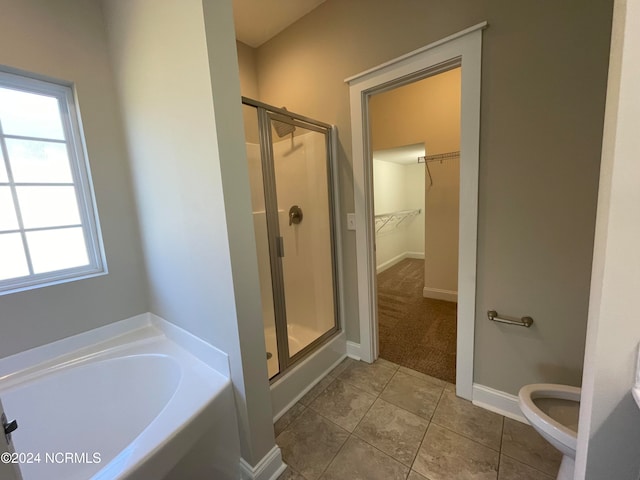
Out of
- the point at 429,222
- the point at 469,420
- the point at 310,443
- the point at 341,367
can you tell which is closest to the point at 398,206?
the point at 429,222

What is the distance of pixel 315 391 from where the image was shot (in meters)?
1.78

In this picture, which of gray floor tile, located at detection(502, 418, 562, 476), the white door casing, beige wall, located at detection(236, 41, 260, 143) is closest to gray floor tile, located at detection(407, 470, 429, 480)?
gray floor tile, located at detection(502, 418, 562, 476)

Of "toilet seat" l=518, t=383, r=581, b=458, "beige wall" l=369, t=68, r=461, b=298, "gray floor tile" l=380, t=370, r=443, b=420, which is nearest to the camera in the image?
"toilet seat" l=518, t=383, r=581, b=458

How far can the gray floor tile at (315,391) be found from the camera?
170 cm

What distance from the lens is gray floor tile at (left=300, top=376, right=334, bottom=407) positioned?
1.70 meters

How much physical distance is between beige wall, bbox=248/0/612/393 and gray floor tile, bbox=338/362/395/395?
65 cm

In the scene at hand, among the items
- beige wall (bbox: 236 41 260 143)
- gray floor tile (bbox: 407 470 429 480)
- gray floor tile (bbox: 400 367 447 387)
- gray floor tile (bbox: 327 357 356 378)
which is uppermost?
beige wall (bbox: 236 41 260 143)

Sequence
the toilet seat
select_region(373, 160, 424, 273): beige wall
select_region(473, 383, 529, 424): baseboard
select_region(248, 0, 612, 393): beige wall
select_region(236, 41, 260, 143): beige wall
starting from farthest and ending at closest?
select_region(373, 160, 424, 273): beige wall
select_region(236, 41, 260, 143): beige wall
select_region(473, 383, 529, 424): baseboard
select_region(248, 0, 612, 393): beige wall
the toilet seat

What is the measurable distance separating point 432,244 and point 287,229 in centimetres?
214

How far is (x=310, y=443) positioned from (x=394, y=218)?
164 inches

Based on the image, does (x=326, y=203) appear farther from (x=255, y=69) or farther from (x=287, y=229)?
(x=255, y=69)

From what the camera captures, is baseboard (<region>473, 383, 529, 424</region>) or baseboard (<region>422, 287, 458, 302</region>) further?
baseboard (<region>422, 287, 458, 302</region>)

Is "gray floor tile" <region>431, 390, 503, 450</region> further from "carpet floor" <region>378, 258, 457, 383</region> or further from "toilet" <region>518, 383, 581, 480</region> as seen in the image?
"toilet" <region>518, 383, 581, 480</region>

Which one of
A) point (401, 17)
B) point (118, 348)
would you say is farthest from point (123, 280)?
point (401, 17)
